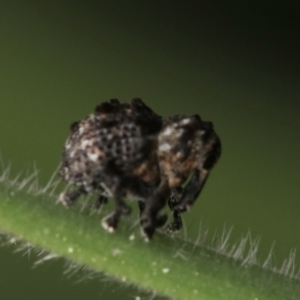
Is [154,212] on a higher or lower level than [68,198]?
higher

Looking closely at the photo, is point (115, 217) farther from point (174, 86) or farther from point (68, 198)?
point (174, 86)

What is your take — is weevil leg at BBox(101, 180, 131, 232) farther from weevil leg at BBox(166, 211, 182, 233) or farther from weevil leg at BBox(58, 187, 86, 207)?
weevil leg at BBox(166, 211, 182, 233)

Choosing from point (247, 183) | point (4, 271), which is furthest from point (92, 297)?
point (247, 183)

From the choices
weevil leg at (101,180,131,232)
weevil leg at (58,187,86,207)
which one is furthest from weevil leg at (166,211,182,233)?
weevil leg at (58,187,86,207)

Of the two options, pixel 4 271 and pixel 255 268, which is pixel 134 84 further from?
pixel 255 268

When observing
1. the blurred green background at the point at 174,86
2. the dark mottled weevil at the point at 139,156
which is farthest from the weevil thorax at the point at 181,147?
the blurred green background at the point at 174,86

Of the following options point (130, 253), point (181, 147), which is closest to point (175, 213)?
point (181, 147)
